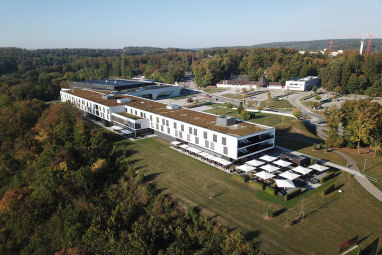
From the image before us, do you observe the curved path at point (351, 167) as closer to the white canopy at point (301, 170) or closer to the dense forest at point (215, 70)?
the white canopy at point (301, 170)

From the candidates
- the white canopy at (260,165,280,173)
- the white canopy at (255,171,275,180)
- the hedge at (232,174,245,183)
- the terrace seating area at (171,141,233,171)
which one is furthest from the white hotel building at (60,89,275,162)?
the white canopy at (255,171,275,180)

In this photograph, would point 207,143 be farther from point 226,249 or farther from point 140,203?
point 226,249

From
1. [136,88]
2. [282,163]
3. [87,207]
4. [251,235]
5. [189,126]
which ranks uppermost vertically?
[136,88]

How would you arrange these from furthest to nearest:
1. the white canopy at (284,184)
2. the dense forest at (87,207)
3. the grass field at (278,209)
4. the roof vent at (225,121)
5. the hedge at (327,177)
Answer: the roof vent at (225,121)
the hedge at (327,177)
the white canopy at (284,184)
the dense forest at (87,207)
the grass field at (278,209)

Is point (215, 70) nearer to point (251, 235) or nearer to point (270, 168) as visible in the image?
point (270, 168)

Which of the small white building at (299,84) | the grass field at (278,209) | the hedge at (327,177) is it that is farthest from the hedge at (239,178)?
the small white building at (299,84)

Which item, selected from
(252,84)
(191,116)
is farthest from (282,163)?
(252,84)
